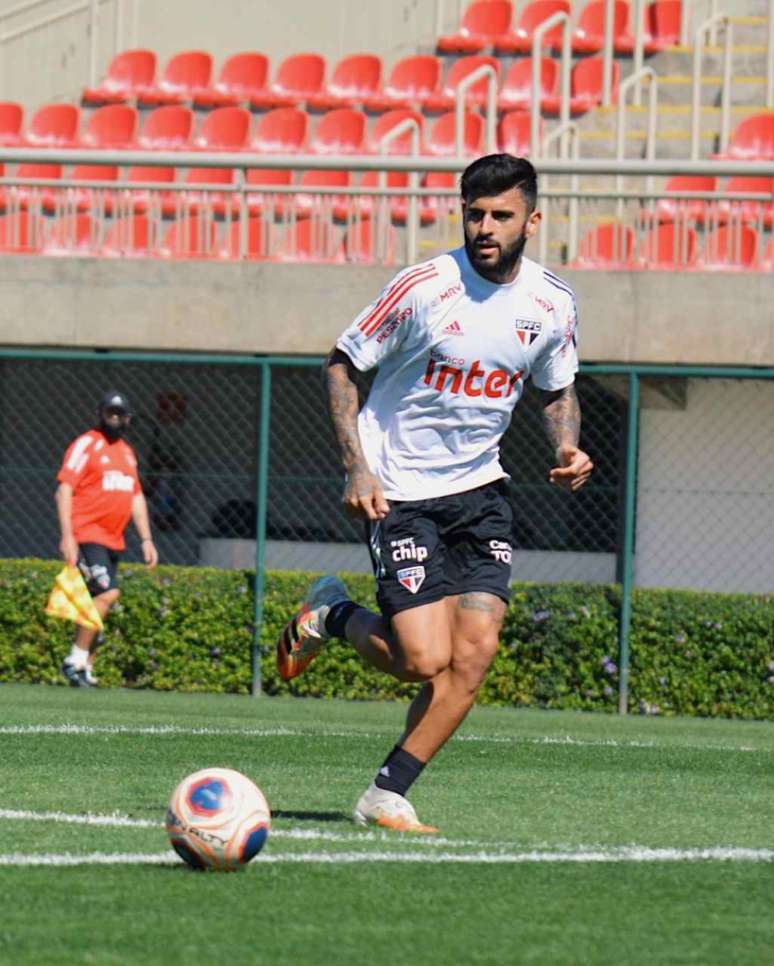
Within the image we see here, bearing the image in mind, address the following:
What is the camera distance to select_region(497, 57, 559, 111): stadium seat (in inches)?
867

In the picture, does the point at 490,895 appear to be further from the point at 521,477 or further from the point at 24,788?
the point at 521,477

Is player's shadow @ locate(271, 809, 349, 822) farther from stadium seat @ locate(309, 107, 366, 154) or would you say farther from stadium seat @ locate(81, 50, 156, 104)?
stadium seat @ locate(81, 50, 156, 104)

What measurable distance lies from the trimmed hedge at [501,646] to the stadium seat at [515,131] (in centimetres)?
653

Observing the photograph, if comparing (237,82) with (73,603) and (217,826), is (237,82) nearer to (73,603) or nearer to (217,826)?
(73,603)

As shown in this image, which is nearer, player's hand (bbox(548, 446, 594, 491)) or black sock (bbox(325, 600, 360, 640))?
player's hand (bbox(548, 446, 594, 491))

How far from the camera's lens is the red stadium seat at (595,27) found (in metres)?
23.0

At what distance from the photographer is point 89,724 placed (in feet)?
36.0

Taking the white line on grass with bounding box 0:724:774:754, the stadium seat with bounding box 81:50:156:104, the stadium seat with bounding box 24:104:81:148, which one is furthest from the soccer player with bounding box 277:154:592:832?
the stadium seat with bounding box 81:50:156:104

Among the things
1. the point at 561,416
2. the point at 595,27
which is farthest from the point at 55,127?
the point at 561,416

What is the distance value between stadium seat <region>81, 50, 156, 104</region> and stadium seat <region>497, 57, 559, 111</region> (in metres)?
4.47

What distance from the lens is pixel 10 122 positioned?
23.5m

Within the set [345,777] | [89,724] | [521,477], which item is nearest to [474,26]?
[521,477]

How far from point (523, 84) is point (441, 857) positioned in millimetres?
17936

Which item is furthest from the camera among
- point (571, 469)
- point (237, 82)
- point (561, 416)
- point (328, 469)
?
point (237, 82)
